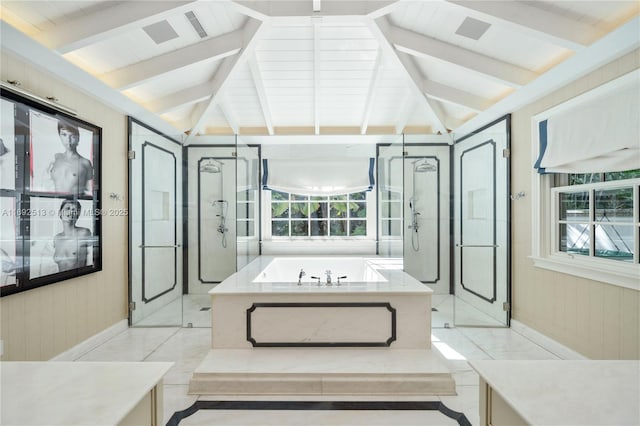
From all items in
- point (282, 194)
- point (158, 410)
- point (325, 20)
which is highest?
point (325, 20)

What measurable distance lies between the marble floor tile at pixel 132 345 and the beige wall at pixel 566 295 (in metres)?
3.49

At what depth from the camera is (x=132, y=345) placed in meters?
3.02

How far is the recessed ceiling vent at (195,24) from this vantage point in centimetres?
256

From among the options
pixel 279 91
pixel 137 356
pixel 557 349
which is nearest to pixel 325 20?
pixel 279 91

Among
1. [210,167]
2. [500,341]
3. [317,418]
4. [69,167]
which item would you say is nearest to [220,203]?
[210,167]

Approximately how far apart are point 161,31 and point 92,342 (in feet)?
8.96

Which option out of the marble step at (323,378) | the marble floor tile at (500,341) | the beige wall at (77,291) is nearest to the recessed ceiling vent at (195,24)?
the beige wall at (77,291)

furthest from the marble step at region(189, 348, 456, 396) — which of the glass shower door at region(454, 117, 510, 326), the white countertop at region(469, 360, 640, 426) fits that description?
the glass shower door at region(454, 117, 510, 326)

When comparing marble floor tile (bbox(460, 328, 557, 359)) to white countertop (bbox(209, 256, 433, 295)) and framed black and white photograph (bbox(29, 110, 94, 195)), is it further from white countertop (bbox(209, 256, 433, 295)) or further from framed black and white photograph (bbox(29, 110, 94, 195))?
framed black and white photograph (bbox(29, 110, 94, 195))

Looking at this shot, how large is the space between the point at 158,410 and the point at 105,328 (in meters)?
2.57

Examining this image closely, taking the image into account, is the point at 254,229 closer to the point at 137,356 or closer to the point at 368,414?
the point at 137,356

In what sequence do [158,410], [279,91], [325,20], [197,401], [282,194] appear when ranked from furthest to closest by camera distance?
[282,194], [279,91], [325,20], [197,401], [158,410]

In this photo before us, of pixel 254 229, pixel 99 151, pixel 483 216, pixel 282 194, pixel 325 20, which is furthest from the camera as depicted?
pixel 282 194

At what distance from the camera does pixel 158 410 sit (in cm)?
110
